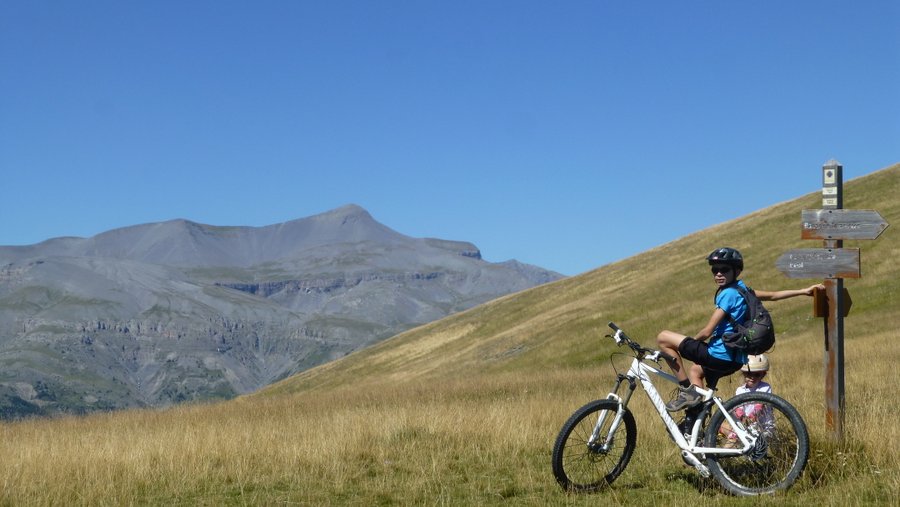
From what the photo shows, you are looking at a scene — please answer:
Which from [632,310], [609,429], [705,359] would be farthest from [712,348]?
[632,310]

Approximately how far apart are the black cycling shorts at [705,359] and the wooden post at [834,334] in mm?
1590

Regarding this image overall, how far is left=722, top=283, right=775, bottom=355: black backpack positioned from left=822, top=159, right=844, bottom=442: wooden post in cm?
133

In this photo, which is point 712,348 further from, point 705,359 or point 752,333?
point 752,333

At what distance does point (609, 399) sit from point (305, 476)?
3526 mm

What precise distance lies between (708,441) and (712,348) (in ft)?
2.98

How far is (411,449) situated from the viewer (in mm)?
11711

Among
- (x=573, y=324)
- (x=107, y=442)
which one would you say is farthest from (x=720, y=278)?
(x=573, y=324)

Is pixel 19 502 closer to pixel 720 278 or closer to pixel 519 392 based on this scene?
pixel 720 278

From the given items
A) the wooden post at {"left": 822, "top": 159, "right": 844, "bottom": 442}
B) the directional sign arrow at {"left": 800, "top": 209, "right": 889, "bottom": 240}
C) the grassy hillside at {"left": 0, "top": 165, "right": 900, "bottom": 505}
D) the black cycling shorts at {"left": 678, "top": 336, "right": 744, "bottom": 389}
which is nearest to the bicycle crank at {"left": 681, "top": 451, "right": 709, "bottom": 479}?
the grassy hillside at {"left": 0, "top": 165, "right": 900, "bottom": 505}

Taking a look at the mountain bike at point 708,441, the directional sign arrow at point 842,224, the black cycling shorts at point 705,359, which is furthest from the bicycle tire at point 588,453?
the directional sign arrow at point 842,224

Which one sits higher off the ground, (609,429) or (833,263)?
(833,263)

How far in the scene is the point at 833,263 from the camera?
997 cm

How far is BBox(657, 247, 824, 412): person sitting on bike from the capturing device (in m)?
9.01

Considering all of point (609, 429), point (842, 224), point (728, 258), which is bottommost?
point (609, 429)
